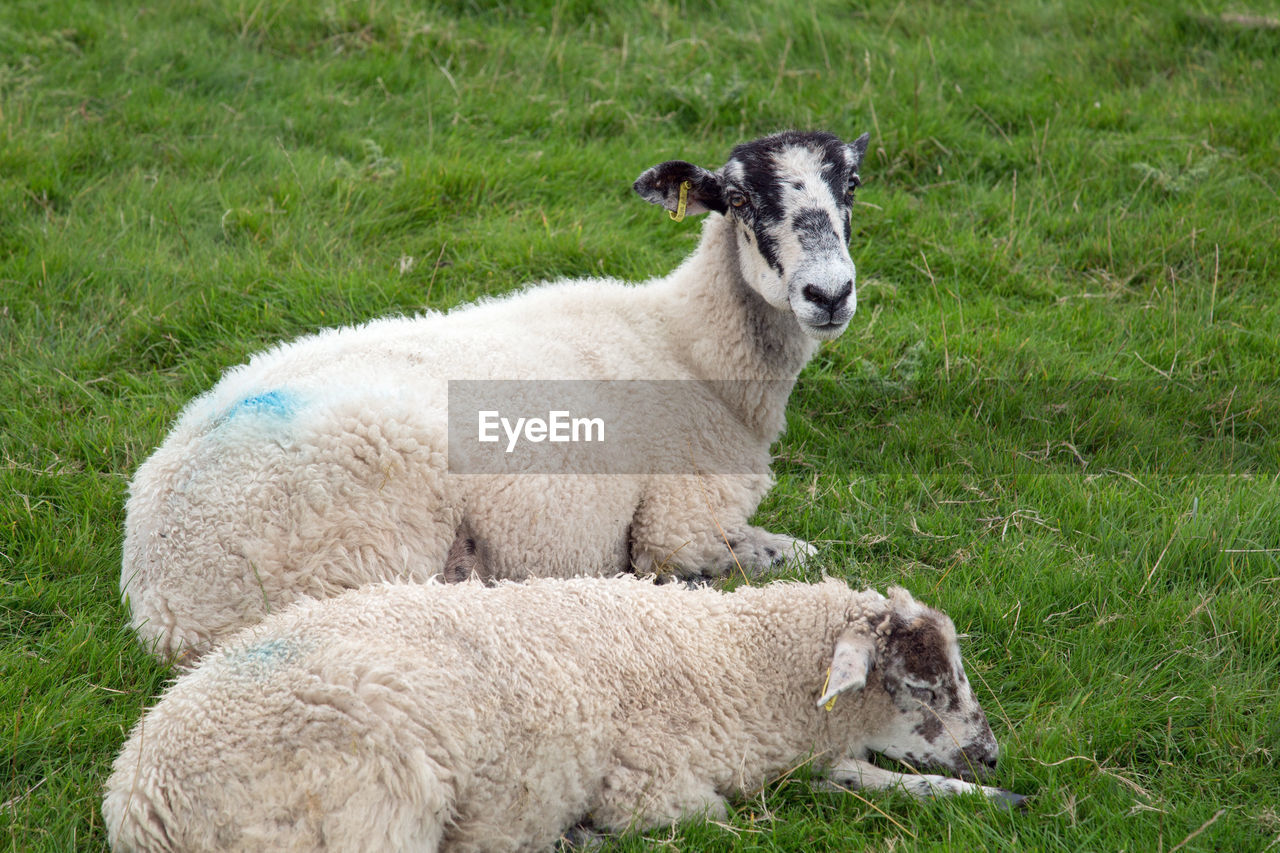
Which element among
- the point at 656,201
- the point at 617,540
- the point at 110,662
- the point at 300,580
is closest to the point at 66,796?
the point at 110,662

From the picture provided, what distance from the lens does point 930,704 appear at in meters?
3.76

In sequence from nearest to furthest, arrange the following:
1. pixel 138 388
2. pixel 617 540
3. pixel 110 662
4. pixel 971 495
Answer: pixel 110 662
pixel 617 540
pixel 971 495
pixel 138 388

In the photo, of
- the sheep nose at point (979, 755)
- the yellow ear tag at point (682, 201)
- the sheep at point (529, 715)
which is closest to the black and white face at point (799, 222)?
the yellow ear tag at point (682, 201)

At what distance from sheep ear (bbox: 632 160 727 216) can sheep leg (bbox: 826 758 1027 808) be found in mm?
2679

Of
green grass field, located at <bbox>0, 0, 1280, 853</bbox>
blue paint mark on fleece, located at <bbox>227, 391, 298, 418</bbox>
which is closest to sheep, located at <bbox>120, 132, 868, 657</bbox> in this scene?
blue paint mark on fleece, located at <bbox>227, 391, 298, 418</bbox>

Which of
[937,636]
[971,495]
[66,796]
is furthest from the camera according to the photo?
[971,495]

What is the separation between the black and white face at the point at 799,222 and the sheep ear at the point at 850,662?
1460 mm

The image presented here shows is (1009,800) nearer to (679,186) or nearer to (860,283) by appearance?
(679,186)

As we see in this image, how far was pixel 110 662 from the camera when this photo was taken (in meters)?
4.00

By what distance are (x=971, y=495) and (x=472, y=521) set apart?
93.4 inches

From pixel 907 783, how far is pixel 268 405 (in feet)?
8.61

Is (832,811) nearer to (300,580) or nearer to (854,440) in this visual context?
(300,580)

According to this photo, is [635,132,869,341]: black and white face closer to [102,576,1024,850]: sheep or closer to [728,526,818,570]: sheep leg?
[728,526,818,570]: sheep leg

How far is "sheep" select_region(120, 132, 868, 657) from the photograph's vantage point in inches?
157
